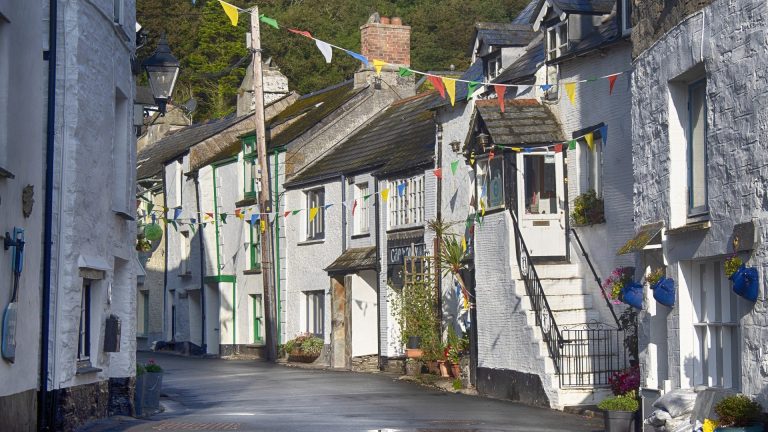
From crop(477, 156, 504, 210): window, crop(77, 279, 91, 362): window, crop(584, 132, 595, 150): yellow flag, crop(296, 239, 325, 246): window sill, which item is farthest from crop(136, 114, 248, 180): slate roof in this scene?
crop(77, 279, 91, 362): window

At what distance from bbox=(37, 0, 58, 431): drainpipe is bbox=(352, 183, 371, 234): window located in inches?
733

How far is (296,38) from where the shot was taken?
67.5 meters

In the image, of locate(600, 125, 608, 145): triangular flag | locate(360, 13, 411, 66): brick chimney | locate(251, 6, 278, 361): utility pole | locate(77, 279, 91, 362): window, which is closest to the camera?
locate(77, 279, 91, 362): window

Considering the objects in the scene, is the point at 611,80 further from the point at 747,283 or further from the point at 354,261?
the point at 354,261

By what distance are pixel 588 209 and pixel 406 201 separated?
30.2 feet

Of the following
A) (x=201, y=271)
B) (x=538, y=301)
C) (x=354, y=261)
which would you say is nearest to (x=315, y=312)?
(x=354, y=261)

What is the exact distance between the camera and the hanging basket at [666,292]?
14.1 m

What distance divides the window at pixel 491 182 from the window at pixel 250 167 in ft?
49.9

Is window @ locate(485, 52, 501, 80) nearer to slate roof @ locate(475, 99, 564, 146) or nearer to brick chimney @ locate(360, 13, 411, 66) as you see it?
slate roof @ locate(475, 99, 564, 146)

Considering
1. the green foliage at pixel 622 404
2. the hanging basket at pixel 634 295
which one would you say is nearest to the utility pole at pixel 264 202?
the green foliage at pixel 622 404

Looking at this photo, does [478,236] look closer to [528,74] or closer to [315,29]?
[528,74]

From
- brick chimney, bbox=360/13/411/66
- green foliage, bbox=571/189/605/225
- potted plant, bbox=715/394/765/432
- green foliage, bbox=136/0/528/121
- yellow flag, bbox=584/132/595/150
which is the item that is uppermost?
green foliage, bbox=136/0/528/121

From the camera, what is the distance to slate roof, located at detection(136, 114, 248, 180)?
45.5 metres

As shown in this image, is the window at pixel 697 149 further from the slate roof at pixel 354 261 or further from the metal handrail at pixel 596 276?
the slate roof at pixel 354 261
